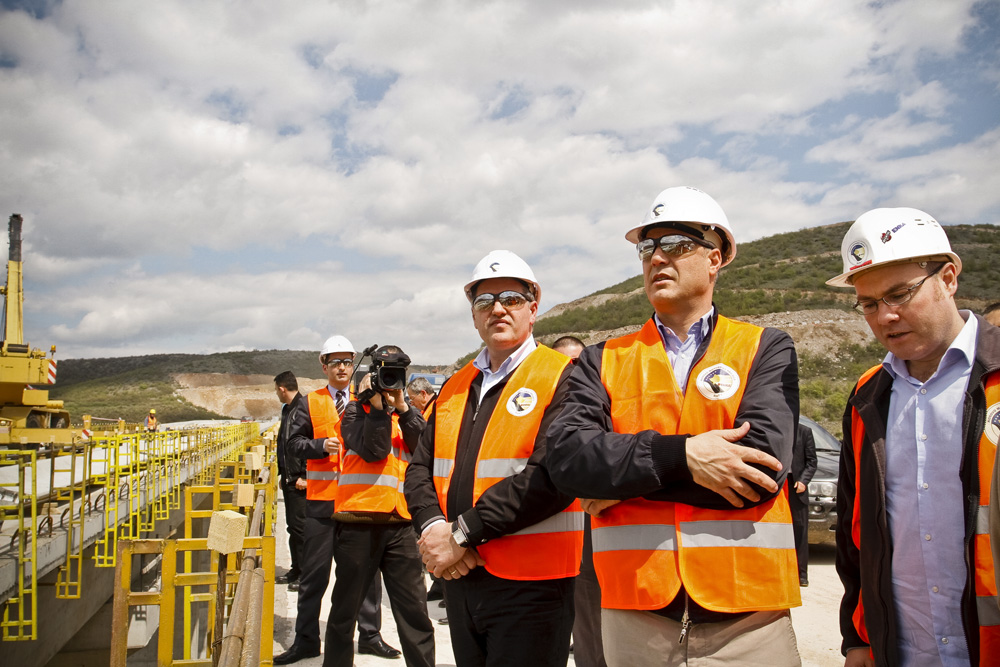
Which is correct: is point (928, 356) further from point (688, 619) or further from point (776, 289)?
A: point (776, 289)

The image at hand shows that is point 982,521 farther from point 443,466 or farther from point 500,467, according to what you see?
point 443,466

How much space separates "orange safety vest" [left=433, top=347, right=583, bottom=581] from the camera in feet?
8.99

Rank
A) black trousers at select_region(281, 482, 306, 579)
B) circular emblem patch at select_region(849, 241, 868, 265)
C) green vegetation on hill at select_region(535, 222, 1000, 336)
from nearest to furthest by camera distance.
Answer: circular emblem patch at select_region(849, 241, 868, 265) < black trousers at select_region(281, 482, 306, 579) < green vegetation on hill at select_region(535, 222, 1000, 336)

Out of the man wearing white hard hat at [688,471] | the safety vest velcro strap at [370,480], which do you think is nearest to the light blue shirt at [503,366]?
the man wearing white hard hat at [688,471]

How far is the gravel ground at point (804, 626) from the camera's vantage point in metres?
5.23

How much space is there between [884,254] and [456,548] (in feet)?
6.08

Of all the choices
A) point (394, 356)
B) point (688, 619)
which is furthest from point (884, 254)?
point (394, 356)

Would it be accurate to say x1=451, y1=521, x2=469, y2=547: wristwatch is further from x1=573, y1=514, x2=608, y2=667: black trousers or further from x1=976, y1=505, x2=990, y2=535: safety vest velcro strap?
x1=976, y1=505, x2=990, y2=535: safety vest velcro strap

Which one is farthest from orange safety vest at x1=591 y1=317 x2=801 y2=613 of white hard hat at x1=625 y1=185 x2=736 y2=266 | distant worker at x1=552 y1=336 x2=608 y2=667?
distant worker at x1=552 y1=336 x2=608 y2=667

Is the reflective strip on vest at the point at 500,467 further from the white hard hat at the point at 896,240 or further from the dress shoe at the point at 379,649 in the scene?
the dress shoe at the point at 379,649

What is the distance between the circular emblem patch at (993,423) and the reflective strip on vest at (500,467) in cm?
156

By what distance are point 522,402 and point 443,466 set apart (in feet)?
1.64

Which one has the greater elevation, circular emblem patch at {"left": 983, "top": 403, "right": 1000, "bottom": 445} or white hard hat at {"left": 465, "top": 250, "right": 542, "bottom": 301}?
white hard hat at {"left": 465, "top": 250, "right": 542, "bottom": 301}

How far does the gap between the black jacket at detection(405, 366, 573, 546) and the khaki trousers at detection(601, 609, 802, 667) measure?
0.64 m
